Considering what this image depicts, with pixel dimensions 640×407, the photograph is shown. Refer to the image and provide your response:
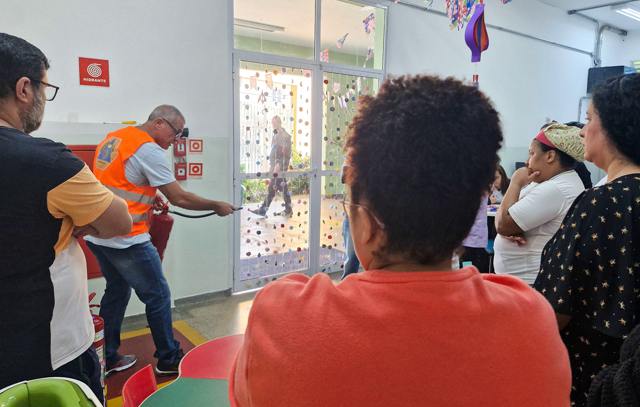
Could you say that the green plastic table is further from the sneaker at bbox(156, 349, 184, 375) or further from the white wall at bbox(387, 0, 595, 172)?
the white wall at bbox(387, 0, 595, 172)

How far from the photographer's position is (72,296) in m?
1.37

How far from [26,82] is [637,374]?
164 cm

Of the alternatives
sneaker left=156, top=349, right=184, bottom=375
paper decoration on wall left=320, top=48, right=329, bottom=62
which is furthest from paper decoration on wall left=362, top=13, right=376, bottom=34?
sneaker left=156, top=349, right=184, bottom=375

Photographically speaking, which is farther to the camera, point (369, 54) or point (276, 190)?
point (369, 54)

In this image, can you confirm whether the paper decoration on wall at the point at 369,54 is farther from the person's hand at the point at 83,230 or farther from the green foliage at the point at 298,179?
the person's hand at the point at 83,230

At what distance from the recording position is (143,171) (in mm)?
2438

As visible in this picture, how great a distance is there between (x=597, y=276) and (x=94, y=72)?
325 centimetres

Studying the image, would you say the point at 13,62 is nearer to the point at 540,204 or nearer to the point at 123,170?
the point at 123,170

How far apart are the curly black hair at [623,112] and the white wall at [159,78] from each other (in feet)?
9.92

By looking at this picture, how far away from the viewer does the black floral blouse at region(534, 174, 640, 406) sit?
3.76 feet

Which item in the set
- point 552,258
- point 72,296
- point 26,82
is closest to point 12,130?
point 26,82

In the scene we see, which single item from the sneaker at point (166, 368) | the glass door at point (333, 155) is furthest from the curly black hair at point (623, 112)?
the glass door at point (333, 155)

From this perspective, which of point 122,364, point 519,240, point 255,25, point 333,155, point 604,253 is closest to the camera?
point 604,253

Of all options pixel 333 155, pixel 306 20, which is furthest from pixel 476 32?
pixel 333 155
